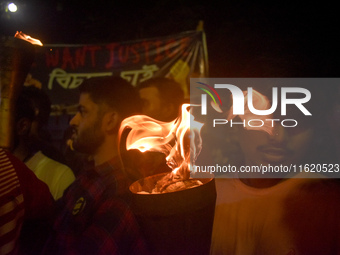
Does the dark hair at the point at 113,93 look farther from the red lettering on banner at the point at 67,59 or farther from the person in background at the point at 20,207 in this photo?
the red lettering on banner at the point at 67,59

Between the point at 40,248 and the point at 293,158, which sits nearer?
the point at 293,158

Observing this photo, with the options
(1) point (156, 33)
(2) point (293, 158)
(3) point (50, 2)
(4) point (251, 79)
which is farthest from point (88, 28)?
(2) point (293, 158)

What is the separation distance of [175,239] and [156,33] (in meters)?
7.28

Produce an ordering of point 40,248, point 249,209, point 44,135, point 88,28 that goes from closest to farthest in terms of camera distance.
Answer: point 249,209
point 40,248
point 44,135
point 88,28

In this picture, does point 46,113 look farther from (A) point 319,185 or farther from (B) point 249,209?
(A) point 319,185

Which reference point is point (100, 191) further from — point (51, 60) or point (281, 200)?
point (51, 60)

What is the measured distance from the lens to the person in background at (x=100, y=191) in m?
1.99

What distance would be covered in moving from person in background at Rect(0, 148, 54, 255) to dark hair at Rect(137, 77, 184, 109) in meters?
2.42

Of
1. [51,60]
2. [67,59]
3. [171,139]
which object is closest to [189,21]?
[67,59]

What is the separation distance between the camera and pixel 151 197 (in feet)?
4.38

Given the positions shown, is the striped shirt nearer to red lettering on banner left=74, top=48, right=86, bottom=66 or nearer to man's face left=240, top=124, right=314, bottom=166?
man's face left=240, top=124, right=314, bottom=166

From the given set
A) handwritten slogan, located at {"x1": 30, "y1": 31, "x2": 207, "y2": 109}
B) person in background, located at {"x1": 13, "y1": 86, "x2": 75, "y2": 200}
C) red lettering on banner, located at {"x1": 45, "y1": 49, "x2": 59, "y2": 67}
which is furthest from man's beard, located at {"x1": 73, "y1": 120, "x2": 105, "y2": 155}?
red lettering on banner, located at {"x1": 45, "y1": 49, "x2": 59, "y2": 67}

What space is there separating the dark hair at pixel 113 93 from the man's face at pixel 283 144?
1.56 metres

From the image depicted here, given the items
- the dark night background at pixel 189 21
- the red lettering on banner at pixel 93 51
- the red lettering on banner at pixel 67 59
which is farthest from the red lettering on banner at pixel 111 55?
the dark night background at pixel 189 21
